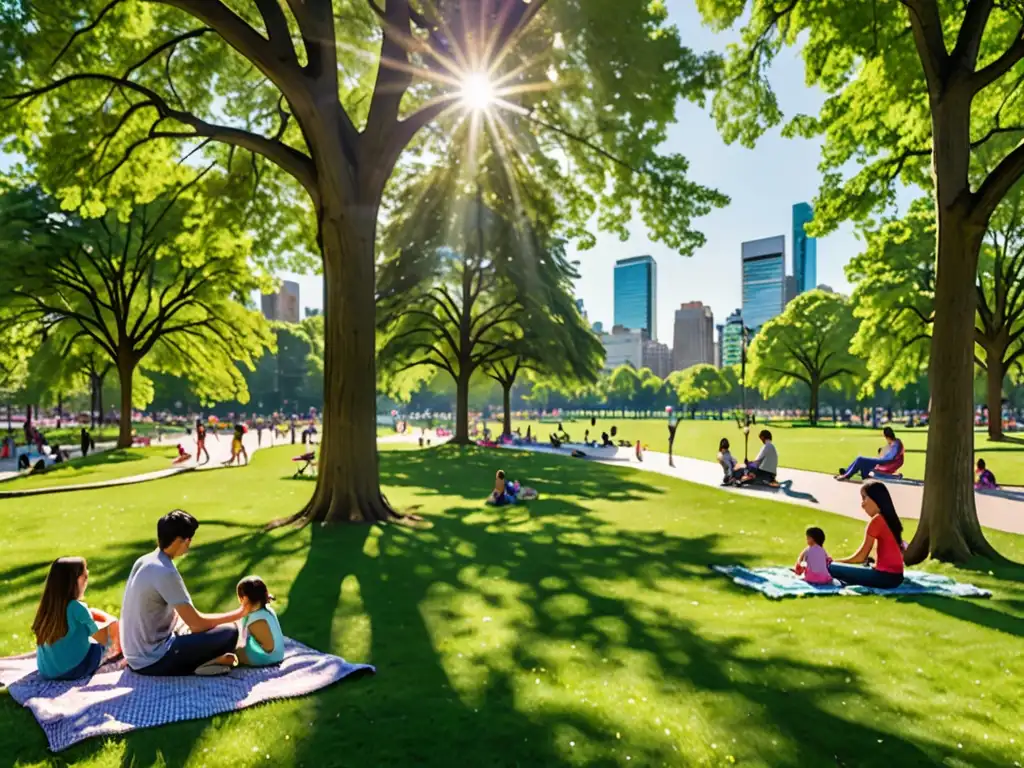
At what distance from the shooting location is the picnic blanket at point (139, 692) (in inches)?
162

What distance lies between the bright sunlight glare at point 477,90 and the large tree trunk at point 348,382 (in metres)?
3.34

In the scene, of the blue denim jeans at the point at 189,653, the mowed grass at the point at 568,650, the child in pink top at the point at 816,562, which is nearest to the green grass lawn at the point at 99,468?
the mowed grass at the point at 568,650

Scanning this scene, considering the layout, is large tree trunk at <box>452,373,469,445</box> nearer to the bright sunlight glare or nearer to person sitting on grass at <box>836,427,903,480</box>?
person sitting on grass at <box>836,427,903,480</box>

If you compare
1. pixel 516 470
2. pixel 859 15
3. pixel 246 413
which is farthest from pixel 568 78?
pixel 246 413

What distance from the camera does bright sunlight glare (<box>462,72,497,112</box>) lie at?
42.2 ft

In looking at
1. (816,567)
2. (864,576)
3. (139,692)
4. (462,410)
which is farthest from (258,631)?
(462,410)

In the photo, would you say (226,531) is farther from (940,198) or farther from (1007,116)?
(1007,116)

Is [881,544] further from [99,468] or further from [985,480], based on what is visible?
[99,468]

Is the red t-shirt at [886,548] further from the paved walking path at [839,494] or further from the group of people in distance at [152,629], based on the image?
the group of people in distance at [152,629]

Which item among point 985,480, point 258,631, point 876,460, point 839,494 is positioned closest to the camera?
point 258,631

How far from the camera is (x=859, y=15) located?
1098cm

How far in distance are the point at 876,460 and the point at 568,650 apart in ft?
54.7

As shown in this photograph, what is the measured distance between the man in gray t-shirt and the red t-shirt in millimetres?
7392

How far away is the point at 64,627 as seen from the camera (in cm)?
469
